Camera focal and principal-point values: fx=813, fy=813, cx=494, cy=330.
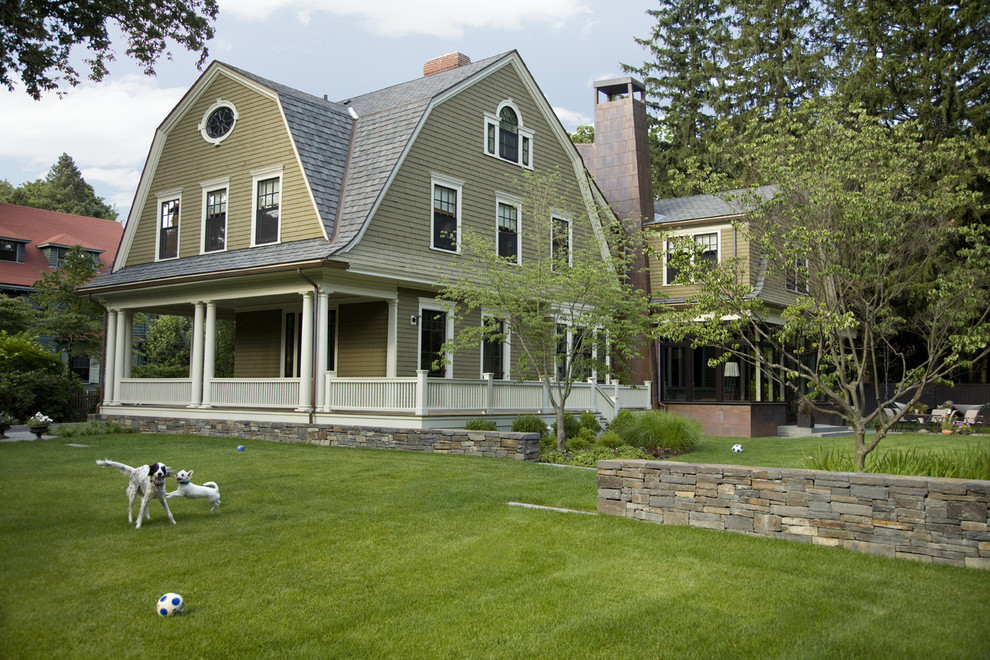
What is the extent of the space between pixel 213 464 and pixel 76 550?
5186 mm

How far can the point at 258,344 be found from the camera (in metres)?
20.9

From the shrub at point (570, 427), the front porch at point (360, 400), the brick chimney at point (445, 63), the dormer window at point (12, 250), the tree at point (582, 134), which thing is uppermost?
the tree at point (582, 134)

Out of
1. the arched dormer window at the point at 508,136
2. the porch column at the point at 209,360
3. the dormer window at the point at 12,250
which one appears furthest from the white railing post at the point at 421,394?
the dormer window at the point at 12,250

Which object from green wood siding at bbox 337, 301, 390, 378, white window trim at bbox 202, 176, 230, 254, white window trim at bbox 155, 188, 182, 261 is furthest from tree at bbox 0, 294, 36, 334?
green wood siding at bbox 337, 301, 390, 378

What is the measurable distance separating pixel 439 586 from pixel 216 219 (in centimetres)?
1550

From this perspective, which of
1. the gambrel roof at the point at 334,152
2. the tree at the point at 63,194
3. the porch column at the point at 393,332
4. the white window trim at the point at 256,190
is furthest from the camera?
the tree at the point at 63,194

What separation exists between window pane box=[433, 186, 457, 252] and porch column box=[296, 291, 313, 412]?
3374 mm

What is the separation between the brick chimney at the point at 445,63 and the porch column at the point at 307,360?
29.3 ft

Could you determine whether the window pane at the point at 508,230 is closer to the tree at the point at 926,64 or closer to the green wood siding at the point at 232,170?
the green wood siding at the point at 232,170

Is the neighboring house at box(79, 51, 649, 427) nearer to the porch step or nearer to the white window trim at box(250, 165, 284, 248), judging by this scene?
the white window trim at box(250, 165, 284, 248)

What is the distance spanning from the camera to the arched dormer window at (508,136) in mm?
19859

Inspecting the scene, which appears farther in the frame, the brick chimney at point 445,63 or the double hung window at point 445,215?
the brick chimney at point 445,63

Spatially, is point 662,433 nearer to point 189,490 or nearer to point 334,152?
point 334,152

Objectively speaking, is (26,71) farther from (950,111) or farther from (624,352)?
(950,111)
